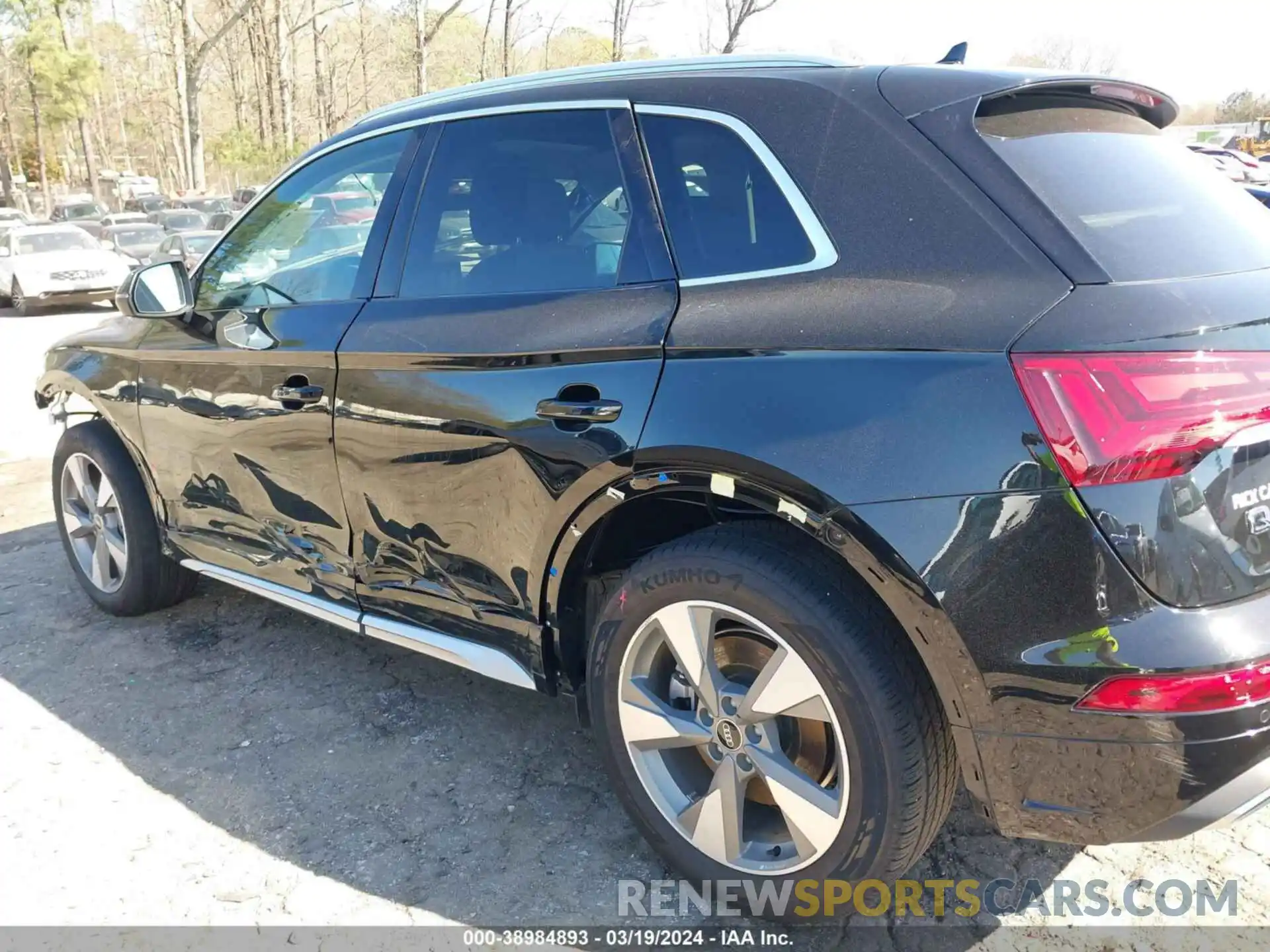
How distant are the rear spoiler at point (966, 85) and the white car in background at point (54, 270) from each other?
704 inches

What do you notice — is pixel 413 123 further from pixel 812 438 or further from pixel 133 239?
pixel 133 239

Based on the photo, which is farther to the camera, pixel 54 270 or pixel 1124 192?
pixel 54 270

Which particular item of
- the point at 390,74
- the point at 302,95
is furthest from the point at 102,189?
the point at 390,74

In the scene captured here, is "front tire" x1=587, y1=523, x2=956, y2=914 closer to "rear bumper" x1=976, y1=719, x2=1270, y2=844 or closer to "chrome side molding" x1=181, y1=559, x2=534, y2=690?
"rear bumper" x1=976, y1=719, x2=1270, y2=844

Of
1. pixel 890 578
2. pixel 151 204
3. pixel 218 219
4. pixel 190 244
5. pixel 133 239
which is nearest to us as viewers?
pixel 890 578

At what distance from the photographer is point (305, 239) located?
3330 millimetres

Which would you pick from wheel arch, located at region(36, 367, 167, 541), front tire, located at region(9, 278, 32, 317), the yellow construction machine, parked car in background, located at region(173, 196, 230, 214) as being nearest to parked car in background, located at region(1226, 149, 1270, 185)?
the yellow construction machine

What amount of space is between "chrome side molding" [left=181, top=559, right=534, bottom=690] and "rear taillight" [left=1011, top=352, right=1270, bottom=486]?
155 cm

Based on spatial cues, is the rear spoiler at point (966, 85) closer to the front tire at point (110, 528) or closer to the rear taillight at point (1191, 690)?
the rear taillight at point (1191, 690)

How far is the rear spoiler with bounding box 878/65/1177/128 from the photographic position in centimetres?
207

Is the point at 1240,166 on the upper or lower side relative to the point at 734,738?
upper

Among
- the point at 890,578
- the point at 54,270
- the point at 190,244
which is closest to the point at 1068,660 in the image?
the point at 890,578

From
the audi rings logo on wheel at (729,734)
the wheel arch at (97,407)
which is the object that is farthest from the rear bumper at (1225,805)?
the wheel arch at (97,407)

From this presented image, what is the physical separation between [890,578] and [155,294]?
2.85 meters
